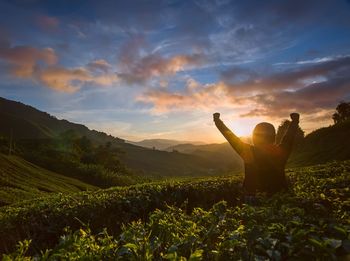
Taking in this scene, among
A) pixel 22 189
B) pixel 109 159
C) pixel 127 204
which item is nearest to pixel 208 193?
pixel 127 204

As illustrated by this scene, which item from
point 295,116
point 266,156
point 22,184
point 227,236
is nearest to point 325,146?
point 22,184

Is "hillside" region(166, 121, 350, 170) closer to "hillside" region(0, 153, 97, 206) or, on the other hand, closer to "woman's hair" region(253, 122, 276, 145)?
"hillside" region(0, 153, 97, 206)

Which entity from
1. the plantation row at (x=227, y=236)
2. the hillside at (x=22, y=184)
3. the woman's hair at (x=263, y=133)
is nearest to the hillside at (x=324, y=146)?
the hillside at (x=22, y=184)

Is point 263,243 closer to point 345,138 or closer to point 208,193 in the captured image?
point 208,193

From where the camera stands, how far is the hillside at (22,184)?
29.9 meters

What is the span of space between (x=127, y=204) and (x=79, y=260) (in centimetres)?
795

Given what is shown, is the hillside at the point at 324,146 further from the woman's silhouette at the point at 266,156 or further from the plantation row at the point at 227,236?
the plantation row at the point at 227,236

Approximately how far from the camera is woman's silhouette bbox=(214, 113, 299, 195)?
844cm

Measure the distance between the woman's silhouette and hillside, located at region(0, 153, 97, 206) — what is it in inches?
912

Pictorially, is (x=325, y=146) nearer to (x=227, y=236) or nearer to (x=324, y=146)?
(x=324, y=146)

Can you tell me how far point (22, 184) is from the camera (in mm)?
36781

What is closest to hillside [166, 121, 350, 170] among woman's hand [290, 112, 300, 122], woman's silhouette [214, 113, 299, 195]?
woman's hand [290, 112, 300, 122]

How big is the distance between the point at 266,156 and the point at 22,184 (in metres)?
33.4

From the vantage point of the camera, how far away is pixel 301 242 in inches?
128
